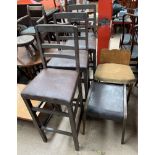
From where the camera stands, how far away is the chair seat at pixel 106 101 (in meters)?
1.68

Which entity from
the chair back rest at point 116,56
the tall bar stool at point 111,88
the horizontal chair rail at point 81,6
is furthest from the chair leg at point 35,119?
the horizontal chair rail at point 81,6

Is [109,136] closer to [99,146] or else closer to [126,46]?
[99,146]

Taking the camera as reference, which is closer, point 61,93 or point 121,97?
point 61,93

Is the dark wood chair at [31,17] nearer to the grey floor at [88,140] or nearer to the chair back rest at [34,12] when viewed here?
the chair back rest at [34,12]

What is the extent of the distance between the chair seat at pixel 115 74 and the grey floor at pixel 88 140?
51cm

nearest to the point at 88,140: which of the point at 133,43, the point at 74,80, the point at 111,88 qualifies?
the point at 111,88

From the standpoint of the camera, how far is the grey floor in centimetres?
177

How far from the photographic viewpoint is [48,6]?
4781 mm

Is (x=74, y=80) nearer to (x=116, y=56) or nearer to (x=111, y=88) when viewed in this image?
(x=111, y=88)

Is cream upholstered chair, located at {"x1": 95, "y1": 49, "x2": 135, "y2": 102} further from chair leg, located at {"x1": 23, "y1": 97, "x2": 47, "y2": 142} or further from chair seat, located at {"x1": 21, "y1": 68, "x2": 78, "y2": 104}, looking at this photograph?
chair leg, located at {"x1": 23, "y1": 97, "x2": 47, "y2": 142}

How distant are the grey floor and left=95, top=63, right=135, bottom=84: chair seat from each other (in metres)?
0.51
